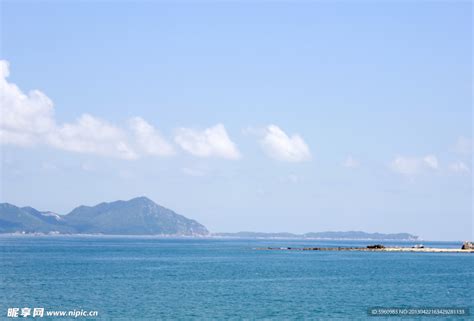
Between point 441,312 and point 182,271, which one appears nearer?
point 441,312

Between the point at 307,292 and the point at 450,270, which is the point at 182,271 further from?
the point at 450,270

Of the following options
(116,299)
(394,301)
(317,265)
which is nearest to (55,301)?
(116,299)

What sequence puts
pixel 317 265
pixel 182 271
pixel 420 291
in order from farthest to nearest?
1. pixel 317 265
2. pixel 182 271
3. pixel 420 291

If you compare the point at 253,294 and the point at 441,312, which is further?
the point at 253,294

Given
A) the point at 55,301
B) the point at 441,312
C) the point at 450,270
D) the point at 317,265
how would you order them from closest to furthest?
1. the point at 441,312
2. the point at 55,301
3. the point at 450,270
4. the point at 317,265

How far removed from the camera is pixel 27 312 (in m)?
68.7

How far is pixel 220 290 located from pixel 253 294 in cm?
609

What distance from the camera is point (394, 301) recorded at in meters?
82.3

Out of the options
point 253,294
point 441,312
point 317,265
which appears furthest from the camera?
point 317,265

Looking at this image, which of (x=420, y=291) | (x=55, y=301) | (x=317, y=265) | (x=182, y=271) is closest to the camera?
(x=55, y=301)

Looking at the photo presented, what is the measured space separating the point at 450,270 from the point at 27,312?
304 ft

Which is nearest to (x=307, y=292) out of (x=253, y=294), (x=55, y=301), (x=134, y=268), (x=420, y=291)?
(x=253, y=294)

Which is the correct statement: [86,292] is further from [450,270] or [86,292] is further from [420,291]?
[450,270]

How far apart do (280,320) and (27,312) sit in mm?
25735
